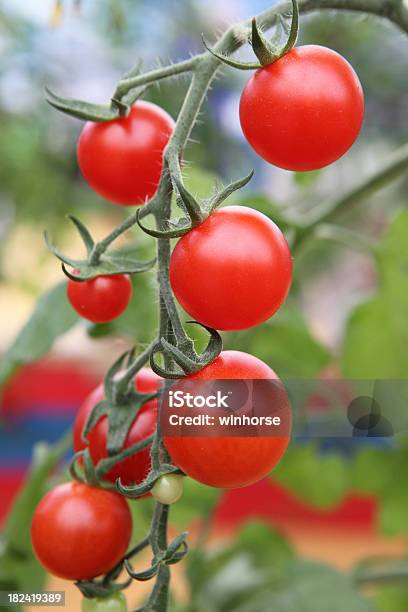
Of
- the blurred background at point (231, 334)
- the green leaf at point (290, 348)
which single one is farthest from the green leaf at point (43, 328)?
the green leaf at point (290, 348)

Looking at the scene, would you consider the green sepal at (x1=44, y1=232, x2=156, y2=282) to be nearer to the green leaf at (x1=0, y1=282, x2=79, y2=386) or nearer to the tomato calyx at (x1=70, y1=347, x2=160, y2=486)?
the tomato calyx at (x1=70, y1=347, x2=160, y2=486)

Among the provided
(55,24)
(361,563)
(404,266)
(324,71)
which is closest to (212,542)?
(361,563)

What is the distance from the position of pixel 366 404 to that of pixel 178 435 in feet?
0.29

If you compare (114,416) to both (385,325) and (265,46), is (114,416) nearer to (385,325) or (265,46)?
(265,46)

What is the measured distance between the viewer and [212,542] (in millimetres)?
1242

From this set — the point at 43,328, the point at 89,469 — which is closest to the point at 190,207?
the point at 89,469

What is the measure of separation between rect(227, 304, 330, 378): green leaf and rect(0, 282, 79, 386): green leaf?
0.14 meters

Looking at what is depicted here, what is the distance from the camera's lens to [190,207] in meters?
0.23

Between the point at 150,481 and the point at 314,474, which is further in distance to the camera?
the point at 314,474

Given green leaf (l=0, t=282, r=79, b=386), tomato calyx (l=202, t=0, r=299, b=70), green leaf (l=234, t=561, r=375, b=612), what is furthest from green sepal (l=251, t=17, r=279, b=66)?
green leaf (l=234, t=561, r=375, b=612)

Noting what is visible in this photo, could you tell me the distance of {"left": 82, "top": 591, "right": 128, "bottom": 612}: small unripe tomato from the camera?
27 cm

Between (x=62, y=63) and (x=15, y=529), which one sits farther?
(x=62, y=63)

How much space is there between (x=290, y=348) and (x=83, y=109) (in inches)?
12.1

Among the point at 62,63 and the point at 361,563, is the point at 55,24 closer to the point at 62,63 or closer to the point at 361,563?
the point at 361,563
